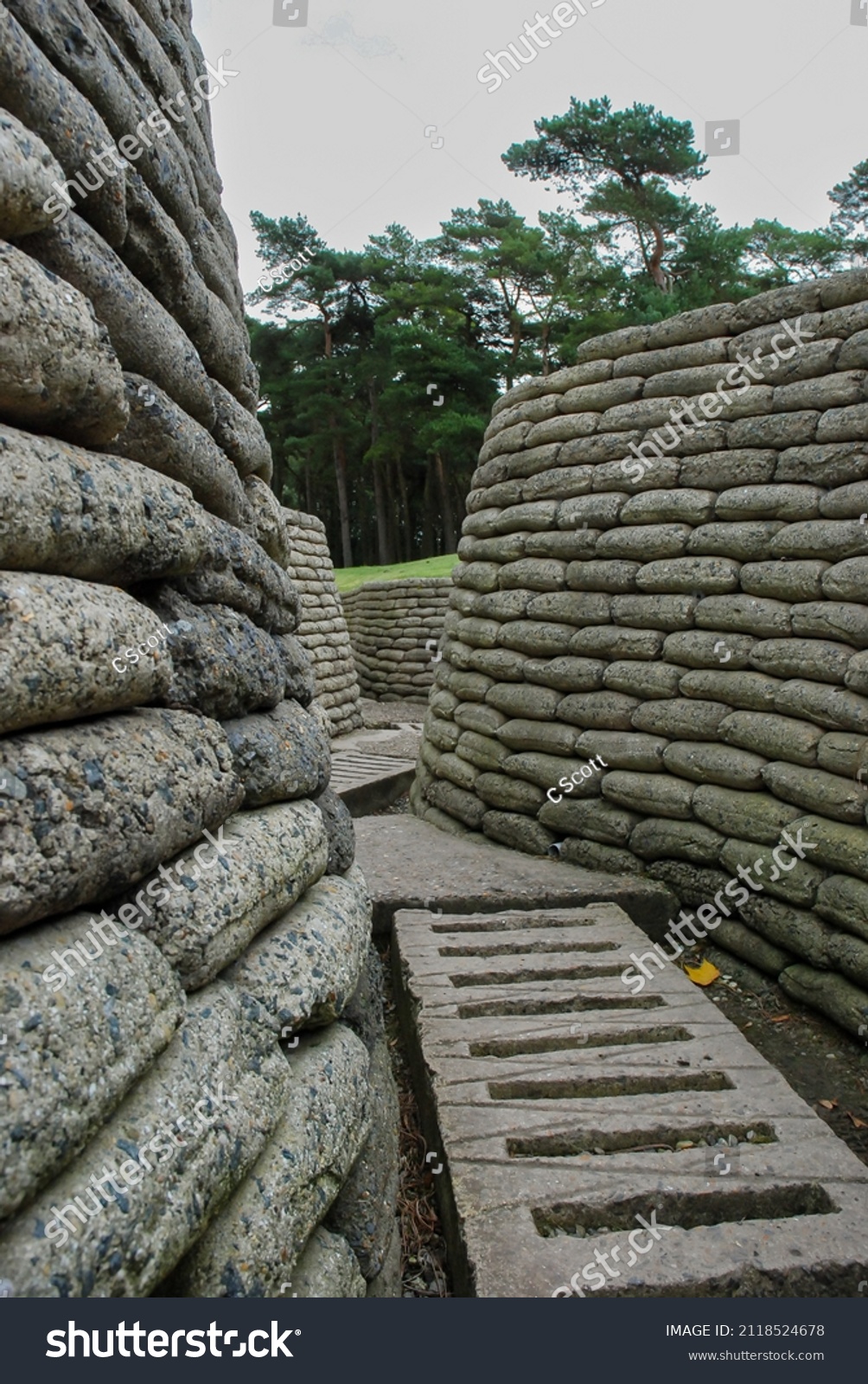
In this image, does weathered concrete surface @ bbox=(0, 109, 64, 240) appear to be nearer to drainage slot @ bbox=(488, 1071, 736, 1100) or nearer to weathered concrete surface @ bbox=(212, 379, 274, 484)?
weathered concrete surface @ bbox=(212, 379, 274, 484)

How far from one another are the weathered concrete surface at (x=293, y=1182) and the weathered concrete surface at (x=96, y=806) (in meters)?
0.53

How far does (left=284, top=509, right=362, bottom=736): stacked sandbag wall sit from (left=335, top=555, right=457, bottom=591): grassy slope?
5461 mm

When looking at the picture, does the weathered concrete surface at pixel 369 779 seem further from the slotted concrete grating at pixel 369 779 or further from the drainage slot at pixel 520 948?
the drainage slot at pixel 520 948

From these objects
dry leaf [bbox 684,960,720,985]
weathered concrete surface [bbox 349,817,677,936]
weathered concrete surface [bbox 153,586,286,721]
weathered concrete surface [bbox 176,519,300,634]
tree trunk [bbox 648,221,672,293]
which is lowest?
dry leaf [bbox 684,960,720,985]

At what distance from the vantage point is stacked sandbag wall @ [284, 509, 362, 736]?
10.4m

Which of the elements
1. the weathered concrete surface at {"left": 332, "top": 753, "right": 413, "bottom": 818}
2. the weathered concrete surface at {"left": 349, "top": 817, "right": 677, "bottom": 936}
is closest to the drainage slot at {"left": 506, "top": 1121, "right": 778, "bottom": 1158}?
the weathered concrete surface at {"left": 349, "top": 817, "right": 677, "bottom": 936}

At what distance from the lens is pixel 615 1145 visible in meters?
2.43

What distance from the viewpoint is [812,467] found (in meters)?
3.78

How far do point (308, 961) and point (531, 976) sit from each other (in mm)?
1819

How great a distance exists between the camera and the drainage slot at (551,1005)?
3.14 meters

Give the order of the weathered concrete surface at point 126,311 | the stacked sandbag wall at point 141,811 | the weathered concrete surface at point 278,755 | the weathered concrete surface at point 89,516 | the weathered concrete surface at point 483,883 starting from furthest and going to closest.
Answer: the weathered concrete surface at point 483,883 < the weathered concrete surface at point 278,755 < the weathered concrete surface at point 126,311 < the weathered concrete surface at point 89,516 < the stacked sandbag wall at point 141,811

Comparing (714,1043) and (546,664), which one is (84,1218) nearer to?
(714,1043)

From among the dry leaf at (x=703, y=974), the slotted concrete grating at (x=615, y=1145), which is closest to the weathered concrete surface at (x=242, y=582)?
the slotted concrete grating at (x=615, y=1145)

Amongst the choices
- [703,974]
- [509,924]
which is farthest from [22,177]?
[703,974]
